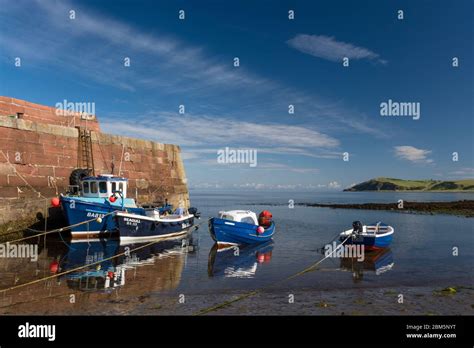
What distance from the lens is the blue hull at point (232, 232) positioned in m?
22.5

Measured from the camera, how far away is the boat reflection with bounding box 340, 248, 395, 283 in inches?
655

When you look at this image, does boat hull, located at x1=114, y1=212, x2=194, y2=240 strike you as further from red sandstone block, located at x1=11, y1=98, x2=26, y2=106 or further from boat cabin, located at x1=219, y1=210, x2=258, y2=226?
red sandstone block, located at x1=11, y1=98, x2=26, y2=106

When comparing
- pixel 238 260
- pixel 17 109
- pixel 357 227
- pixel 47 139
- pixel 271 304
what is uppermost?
pixel 17 109

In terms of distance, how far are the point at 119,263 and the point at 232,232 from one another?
24.6 ft

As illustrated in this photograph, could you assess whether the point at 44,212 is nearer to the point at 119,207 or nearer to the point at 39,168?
the point at 39,168

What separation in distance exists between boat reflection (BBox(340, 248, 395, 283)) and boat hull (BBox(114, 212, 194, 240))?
1199cm

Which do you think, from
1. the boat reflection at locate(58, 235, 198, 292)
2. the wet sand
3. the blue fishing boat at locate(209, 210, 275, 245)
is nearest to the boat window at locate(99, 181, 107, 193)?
the boat reflection at locate(58, 235, 198, 292)

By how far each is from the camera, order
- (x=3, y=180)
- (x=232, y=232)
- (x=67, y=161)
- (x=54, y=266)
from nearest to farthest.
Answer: (x=54, y=266) < (x=3, y=180) < (x=232, y=232) < (x=67, y=161)

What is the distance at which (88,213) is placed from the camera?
75.8 ft

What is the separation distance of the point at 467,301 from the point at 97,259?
15.6 m

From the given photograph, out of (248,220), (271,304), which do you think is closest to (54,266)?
(271,304)
